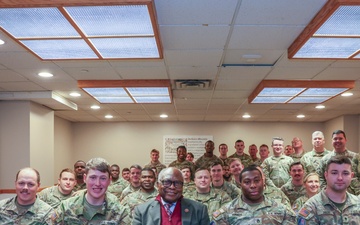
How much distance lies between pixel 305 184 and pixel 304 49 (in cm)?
163

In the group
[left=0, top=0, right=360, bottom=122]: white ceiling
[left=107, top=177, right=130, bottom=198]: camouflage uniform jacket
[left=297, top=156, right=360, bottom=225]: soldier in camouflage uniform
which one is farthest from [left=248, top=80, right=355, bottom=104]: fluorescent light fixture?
[left=297, top=156, right=360, bottom=225]: soldier in camouflage uniform

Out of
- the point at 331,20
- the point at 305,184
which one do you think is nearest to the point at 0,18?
the point at 331,20

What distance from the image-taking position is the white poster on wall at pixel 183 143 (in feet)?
41.5

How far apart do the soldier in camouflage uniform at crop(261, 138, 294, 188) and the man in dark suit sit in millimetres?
3670

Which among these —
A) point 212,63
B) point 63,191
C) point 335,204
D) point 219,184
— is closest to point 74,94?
point 63,191

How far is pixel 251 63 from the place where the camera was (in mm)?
5273

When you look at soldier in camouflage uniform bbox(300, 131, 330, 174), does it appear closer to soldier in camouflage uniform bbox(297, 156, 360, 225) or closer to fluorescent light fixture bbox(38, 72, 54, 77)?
soldier in camouflage uniform bbox(297, 156, 360, 225)

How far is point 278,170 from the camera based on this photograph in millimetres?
6441

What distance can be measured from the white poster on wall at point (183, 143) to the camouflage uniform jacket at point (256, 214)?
31.1 feet

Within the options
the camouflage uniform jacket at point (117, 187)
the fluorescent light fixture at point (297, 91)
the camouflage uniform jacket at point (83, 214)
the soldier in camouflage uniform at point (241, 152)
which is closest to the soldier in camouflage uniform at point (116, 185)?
the camouflage uniform jacket at point (117, 187)

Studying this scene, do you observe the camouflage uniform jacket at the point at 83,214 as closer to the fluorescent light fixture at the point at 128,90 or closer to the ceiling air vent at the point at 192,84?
the fluorescent light fixture at the point at 128,90

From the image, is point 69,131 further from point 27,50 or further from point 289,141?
point 27,50

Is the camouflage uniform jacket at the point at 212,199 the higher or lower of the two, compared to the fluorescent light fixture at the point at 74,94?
lower

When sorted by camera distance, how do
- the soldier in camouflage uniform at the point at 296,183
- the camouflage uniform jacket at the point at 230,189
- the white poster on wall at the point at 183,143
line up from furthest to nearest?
the white poster on wall at the point at 183,143
the soldier in camouflage uniform at the point at 296,183
the camouflage uniform jacket at the point at 230,189
